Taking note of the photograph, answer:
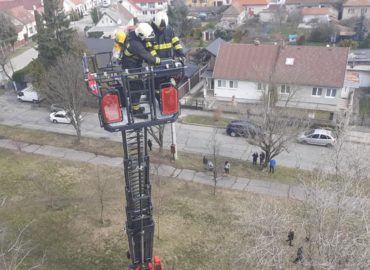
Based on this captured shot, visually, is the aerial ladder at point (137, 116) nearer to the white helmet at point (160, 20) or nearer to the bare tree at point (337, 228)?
the white helmet at point (160, 20)

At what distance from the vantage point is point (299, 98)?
123 ft

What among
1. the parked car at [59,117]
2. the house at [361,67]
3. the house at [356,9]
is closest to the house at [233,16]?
the house at [356,9]

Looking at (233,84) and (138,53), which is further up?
(138,53)

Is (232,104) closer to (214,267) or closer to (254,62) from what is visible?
(254,62)

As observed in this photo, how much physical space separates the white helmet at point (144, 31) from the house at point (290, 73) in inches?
985

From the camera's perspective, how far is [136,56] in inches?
444

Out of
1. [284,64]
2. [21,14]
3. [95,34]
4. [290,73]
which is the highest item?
[21,14]

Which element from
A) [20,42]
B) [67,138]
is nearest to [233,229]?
[67,138]

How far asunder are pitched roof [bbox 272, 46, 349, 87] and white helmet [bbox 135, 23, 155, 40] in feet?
87.1

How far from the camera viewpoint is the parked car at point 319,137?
30047 mm

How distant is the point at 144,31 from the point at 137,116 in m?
2.35

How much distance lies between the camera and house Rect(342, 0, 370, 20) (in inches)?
2756

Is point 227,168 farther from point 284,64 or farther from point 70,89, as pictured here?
point 284,64

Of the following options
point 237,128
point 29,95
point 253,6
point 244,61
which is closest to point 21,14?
point 29,95
